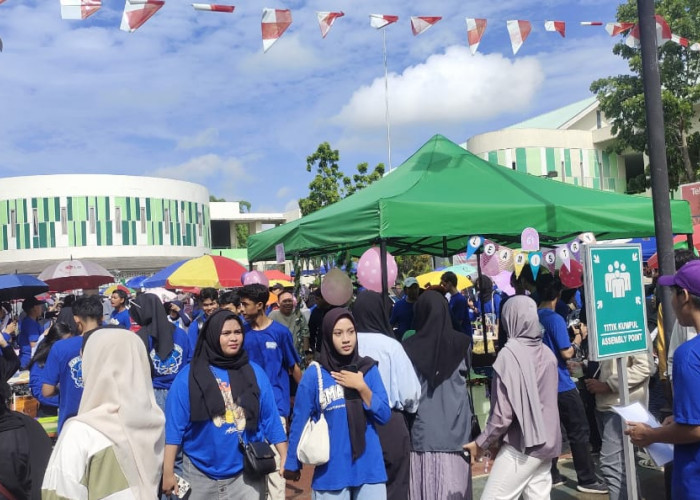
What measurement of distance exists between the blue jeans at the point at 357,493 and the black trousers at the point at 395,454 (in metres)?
0.37

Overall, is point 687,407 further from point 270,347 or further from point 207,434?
point 270,347

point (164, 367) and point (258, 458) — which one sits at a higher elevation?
point (164, 367)

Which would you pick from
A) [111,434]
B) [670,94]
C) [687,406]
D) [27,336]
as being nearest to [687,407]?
[687,406]

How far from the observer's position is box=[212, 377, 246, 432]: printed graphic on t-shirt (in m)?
3.43

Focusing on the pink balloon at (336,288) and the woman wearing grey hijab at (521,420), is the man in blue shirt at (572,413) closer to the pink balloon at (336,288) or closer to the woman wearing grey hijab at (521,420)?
the woman wearing grey hijab at (521,420)

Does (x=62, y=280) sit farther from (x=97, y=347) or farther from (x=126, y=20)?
(x=97, y=347)

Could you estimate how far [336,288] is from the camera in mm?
6895

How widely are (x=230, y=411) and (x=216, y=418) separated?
86 millimetres

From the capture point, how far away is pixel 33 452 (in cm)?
260

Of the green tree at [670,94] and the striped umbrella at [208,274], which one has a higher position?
the green tree at [670,94]

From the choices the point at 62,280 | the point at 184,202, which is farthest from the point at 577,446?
the point at 184,202

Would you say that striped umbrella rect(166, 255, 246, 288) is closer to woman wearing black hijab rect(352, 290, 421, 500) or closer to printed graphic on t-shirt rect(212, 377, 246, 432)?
woman wearing black hijab rect(352, 290, 421, 500)

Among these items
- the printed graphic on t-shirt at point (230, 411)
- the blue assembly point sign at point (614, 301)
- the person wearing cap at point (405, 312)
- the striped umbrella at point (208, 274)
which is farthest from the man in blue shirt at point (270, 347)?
the striped umbrella at point (208, 274)

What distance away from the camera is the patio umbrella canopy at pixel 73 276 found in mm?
12062
